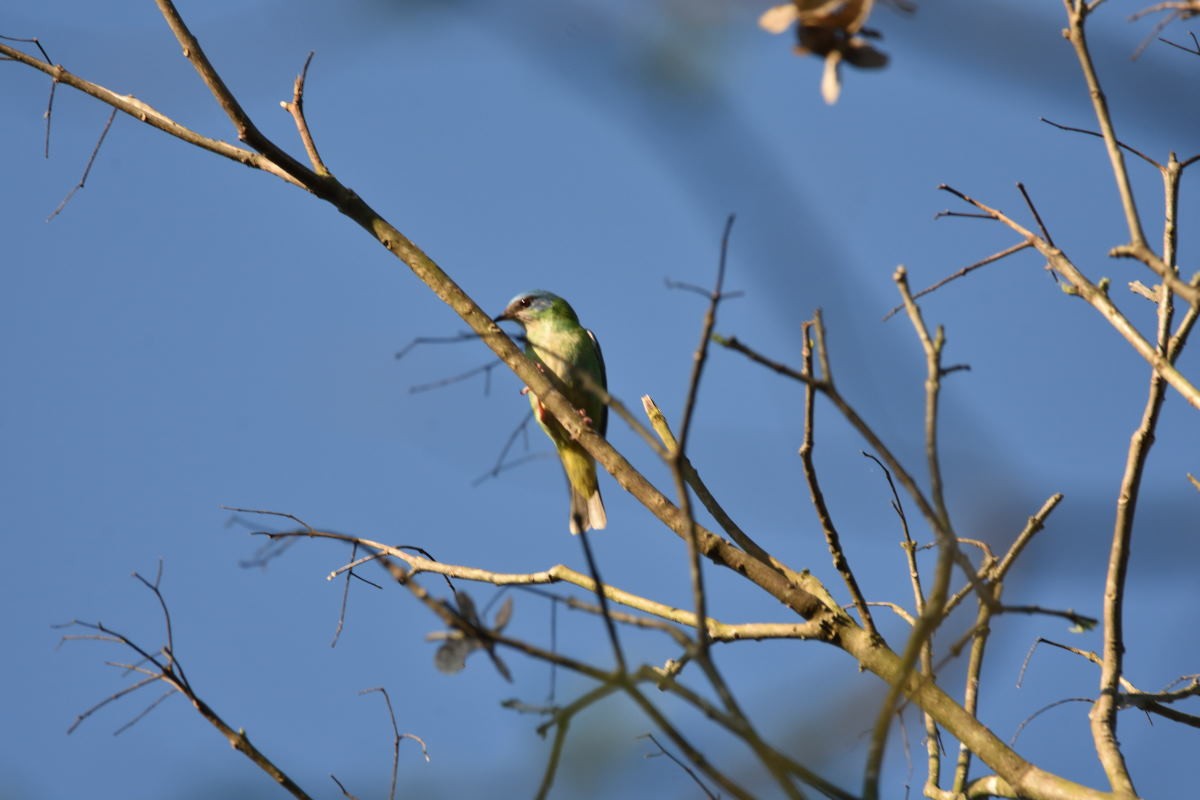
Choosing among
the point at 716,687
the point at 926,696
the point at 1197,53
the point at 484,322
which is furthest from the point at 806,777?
the point at 1197,53

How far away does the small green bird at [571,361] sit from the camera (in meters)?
6.73

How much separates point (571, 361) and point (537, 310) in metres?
1.43

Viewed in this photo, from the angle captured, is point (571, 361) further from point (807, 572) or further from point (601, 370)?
point (807, 572)

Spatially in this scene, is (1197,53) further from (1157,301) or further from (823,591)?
(823,591)

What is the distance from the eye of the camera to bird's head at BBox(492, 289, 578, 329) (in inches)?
305

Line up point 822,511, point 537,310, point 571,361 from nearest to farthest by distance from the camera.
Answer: point 822,511, point 571,361, point 537,310

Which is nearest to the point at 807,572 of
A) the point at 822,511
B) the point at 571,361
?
the point at 822,511

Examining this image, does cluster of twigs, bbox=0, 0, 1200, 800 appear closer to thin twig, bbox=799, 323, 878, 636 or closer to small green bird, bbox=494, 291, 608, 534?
thin twig, bbox=799, 323, 878, 636

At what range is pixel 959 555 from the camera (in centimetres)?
193

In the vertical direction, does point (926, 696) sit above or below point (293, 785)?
above

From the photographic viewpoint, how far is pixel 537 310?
7.86 meters

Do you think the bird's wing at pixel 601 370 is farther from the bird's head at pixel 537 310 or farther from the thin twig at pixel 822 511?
the thin twig at pixel 822 511

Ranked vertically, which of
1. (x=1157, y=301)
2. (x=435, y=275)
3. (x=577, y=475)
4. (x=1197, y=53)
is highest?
(x=577, y=475)

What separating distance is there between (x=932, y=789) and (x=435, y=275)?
2.33 m
